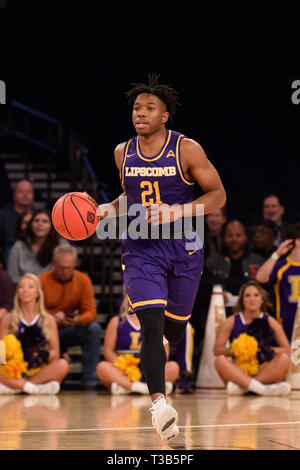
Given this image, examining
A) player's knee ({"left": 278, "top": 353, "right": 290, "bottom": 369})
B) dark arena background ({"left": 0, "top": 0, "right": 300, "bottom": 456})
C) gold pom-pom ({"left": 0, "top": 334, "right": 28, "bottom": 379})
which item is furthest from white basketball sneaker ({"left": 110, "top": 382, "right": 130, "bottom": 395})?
dark arena background ({"left": 0, "top": 0, "right": 300, "bottom": 456})

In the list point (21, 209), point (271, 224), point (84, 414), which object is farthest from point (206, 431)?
point (21, 209)

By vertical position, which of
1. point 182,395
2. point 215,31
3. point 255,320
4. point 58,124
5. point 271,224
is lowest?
point 182,395

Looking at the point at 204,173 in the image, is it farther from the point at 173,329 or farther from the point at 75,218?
the point at 173,329

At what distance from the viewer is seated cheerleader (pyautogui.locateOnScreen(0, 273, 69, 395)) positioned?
7.90 meters

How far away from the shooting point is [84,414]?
610 cm

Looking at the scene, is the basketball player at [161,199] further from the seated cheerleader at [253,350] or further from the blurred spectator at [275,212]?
the blurred spectator at [275,212]

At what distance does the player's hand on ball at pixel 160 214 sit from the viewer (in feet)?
14.5

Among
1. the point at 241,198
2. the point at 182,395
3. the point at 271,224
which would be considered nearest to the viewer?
the point at 182,395

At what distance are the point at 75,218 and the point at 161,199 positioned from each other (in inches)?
20.5

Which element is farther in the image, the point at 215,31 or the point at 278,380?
the point at 215,31

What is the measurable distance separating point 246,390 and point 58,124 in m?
6.17

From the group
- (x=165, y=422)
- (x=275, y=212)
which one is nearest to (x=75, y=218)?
(x=165, y=422)

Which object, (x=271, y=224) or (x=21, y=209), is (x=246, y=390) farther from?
(x=21, y=209)

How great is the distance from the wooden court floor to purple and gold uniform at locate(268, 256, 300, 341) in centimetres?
88
